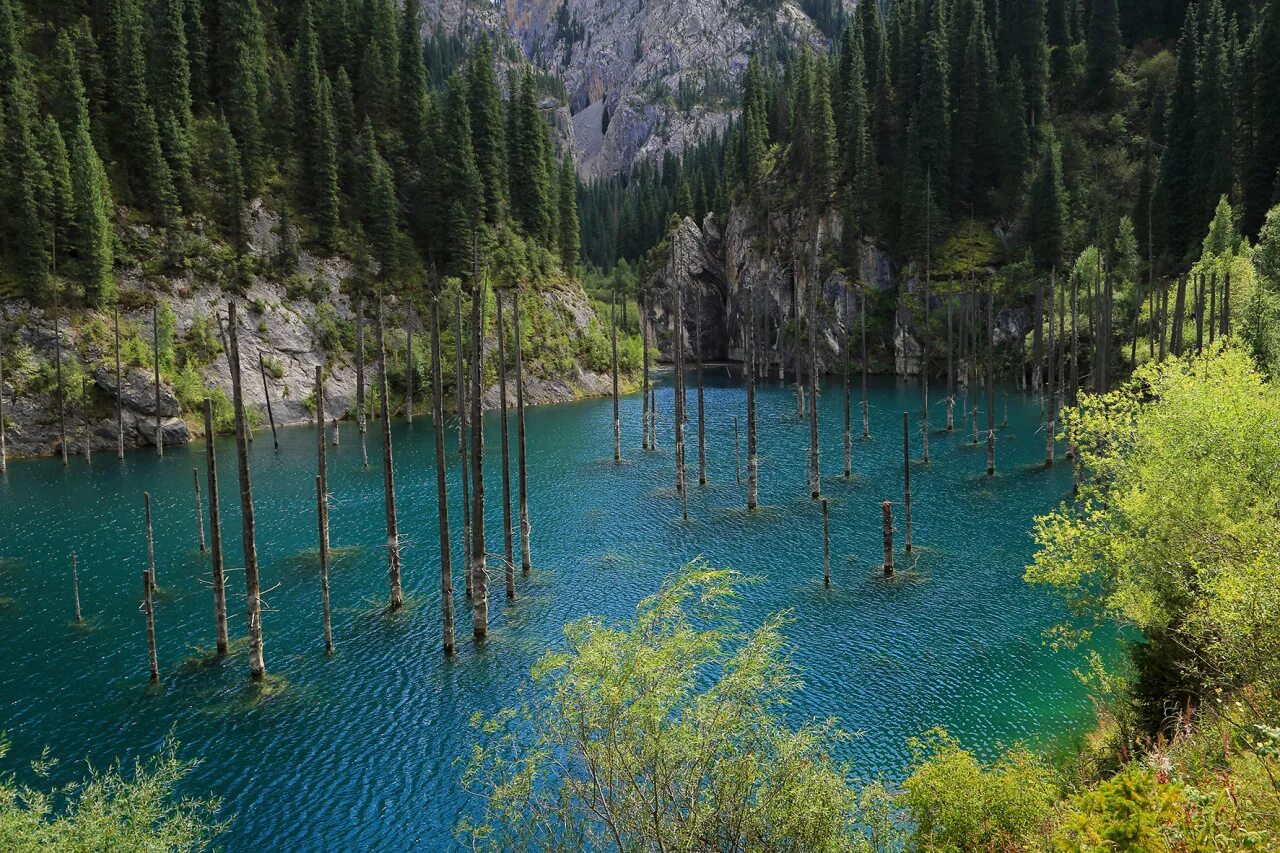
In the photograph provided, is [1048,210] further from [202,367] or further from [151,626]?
[151,626]

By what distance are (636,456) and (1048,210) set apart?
277 feet

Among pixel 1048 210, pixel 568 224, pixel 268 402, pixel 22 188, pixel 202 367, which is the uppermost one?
pixel 568 224

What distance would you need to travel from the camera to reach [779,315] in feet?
469

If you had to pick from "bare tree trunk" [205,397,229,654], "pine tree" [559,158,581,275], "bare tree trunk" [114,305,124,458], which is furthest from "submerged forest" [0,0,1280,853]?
"bare tree trunk" [114,305,124,458]

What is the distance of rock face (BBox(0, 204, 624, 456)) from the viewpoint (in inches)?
2849

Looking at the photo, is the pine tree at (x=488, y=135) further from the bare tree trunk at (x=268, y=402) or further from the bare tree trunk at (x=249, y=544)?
the bare tree trunk at (x=249, y=544)

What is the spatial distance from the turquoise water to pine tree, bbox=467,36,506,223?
65.9 metres

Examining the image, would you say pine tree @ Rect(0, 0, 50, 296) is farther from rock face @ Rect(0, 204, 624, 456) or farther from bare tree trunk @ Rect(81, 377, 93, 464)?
bare tree trunk @ Rect(81, 377, 93, 464)

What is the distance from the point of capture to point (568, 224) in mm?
135125

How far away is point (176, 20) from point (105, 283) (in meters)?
45.8

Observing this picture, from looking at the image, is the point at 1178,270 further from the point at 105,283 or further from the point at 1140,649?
the point at 105,283

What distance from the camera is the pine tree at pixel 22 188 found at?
75.1 metres

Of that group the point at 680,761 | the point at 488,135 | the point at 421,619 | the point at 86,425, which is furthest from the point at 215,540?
the point at 488,135

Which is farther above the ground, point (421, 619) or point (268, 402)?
point (268, 402)
